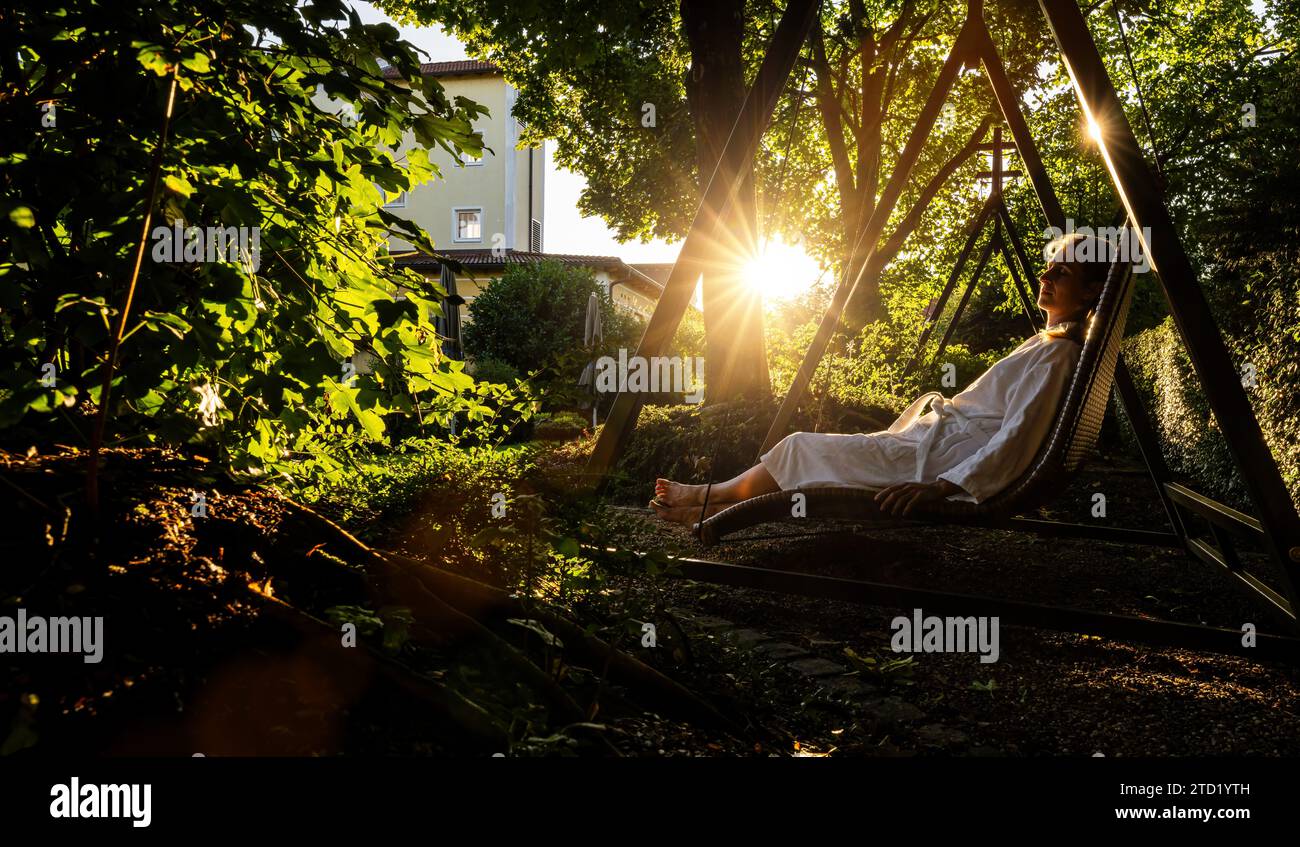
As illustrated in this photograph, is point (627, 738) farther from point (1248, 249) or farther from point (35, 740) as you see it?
point (1248, 249)

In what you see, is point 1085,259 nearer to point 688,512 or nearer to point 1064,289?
point 1064,289

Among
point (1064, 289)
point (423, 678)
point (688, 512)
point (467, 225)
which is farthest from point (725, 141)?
point (467, 225)

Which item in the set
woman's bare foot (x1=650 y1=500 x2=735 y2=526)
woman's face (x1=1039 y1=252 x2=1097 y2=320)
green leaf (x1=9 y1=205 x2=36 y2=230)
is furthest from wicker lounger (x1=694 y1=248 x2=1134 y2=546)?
green leaf (x1=9 y1=205 x2=36 y2=230)

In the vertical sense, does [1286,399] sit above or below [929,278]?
below

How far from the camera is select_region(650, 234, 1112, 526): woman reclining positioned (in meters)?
4.44

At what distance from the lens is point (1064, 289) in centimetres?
511

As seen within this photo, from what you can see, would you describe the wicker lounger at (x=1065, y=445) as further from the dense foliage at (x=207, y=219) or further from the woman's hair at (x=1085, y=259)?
the dense foliage at (x=207, y=219)

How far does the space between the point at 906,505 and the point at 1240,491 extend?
5290mm

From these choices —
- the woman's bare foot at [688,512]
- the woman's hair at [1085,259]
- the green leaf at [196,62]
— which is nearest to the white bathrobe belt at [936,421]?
the woman's hair at [1085,259]

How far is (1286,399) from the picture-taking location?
651 cm

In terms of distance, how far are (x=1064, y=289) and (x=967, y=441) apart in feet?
3.68

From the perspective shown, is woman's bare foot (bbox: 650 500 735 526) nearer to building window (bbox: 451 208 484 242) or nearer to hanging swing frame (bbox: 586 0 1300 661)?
hanging swing frame (bbox: 586 0 1300 661)

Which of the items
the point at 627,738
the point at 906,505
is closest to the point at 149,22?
the point at 627,738
